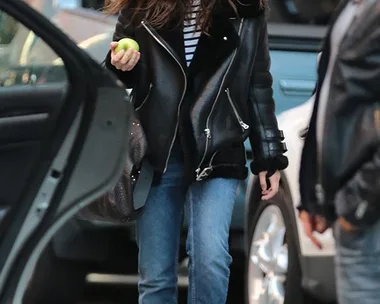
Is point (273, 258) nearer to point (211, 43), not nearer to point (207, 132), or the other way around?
point (207, 132)

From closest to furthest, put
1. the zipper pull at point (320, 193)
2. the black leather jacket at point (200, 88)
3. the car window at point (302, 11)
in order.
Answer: the zipper pull at point (320, 193) → the black leather jacket at point (200, 88) → the car window at point (302, 11)

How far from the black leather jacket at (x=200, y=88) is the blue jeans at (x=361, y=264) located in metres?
0.90

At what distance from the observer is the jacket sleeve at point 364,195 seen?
2449 mm

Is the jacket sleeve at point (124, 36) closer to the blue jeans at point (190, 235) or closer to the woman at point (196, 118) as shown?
the woman at point (196, 118)

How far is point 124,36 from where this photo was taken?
11.4 feet

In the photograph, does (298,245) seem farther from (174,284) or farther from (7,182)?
(7,182)

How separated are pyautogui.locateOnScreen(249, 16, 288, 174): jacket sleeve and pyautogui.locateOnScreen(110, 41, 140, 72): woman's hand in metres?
0.45

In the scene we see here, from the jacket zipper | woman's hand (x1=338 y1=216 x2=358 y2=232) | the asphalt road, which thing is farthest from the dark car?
the asphalt road

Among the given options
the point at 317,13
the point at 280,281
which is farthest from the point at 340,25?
the point at 317,13

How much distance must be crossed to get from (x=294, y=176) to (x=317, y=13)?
8.05 ft

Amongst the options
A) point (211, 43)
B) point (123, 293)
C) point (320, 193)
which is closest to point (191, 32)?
point (211, 43)

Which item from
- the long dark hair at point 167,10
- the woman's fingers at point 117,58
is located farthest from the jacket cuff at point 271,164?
the woman's fingers at point 117,58

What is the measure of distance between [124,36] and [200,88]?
0.32 m

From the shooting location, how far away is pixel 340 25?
2.61 m
